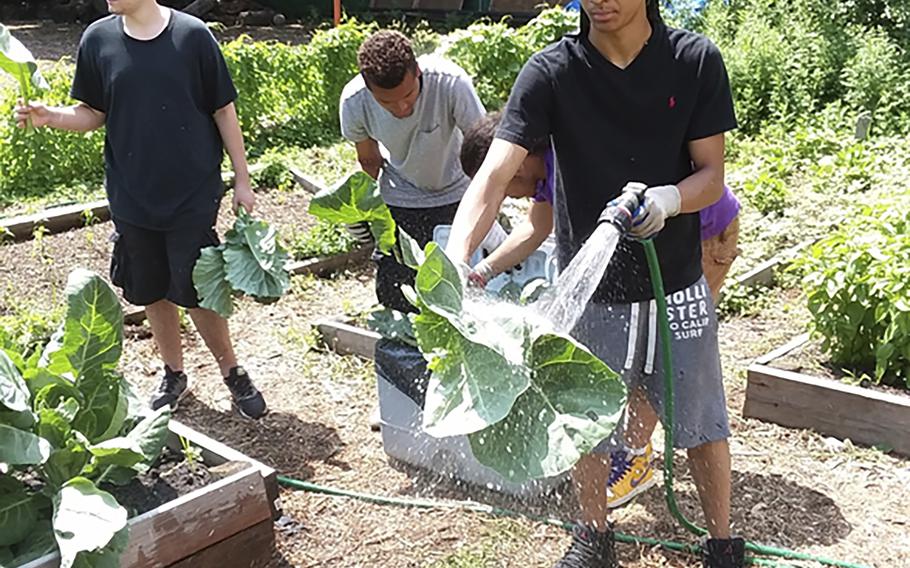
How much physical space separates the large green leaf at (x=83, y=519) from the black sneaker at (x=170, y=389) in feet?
5.13

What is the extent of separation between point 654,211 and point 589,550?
1.09 metres

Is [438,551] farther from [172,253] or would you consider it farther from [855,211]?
[855,211]

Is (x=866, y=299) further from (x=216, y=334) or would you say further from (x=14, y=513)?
(x=14, y=513)

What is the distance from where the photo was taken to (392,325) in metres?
3.66

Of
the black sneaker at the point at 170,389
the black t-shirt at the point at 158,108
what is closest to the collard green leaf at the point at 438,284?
the black t-shirt at the point at 158,108

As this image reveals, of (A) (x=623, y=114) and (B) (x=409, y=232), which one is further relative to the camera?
(B) (x=409, y=232)

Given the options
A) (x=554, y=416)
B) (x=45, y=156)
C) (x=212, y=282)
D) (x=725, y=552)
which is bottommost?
(x=725, y=552)

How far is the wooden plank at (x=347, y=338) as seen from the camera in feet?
15.1

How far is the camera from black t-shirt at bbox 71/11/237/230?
12.1 feet

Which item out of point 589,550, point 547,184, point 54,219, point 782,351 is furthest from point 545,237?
point 54,219

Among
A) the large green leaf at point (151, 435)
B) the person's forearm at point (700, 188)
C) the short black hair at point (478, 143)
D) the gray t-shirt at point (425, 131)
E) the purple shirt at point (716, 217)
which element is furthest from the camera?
the gray t-shirt at point (425, 131)

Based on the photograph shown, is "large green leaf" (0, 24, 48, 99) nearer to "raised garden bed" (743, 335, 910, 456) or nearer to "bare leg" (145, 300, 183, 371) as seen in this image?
"bare leg" (145, 300, 183, 371)

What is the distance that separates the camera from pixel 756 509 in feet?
11.3

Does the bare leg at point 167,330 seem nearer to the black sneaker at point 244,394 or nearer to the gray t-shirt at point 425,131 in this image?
the black sneaker at point 244,394
